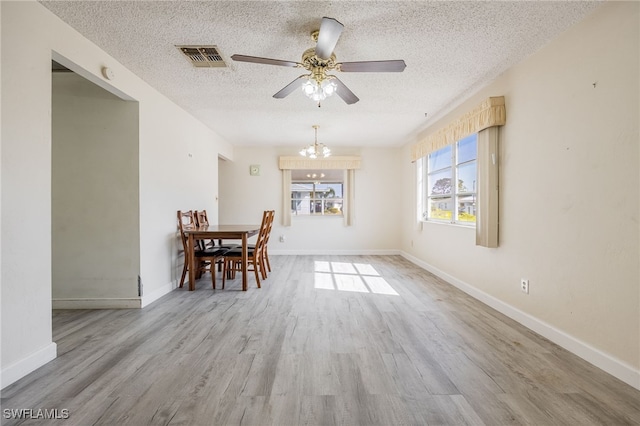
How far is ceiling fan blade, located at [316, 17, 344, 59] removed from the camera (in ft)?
5.44

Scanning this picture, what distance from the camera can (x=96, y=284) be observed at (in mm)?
2838

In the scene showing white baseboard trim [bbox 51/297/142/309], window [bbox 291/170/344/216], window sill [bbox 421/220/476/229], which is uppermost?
window [bbox 291/170/344/216]

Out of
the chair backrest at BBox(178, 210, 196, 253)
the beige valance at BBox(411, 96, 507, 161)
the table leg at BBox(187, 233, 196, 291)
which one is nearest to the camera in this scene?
the beige valance at BBox(411, 96, 507, 161)

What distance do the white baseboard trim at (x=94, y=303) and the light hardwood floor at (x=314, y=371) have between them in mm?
97

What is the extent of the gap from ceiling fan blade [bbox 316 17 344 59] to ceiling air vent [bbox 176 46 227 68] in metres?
0.98

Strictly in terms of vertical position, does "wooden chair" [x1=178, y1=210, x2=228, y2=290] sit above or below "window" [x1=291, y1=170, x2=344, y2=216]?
below

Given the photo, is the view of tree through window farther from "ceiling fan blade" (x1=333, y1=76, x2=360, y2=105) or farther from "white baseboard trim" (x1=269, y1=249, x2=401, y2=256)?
"ceiling fan blade" (x1=333, y1=76, x2=360, y2=105)

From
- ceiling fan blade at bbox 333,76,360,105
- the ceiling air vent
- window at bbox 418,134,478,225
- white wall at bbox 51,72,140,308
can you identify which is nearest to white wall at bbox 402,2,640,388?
window at bbox 418,134,478,225

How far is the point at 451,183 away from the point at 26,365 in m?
4.53

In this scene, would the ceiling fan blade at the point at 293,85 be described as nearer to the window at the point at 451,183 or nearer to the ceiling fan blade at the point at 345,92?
the ceiling fan blade at the point at 345,92

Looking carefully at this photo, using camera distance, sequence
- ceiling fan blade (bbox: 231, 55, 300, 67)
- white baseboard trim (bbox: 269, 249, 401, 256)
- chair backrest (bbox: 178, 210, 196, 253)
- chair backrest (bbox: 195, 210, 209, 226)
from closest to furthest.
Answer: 1. ceiling fan blade (bbox: 231, 55, 300, 67)
2. chair backrest (bbox: 178, 210, 196, 253)
3. chair backrest (bbox: 195, 210, 209, 226)
4. white baseboard trim (bbox: 269, 249, 401, 256)

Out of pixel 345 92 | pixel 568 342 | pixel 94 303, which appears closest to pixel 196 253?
pixel 94 303

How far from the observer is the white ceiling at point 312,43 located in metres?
1.85

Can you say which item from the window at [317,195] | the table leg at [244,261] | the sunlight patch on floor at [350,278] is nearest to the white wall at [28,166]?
the table leg at [244,261]
